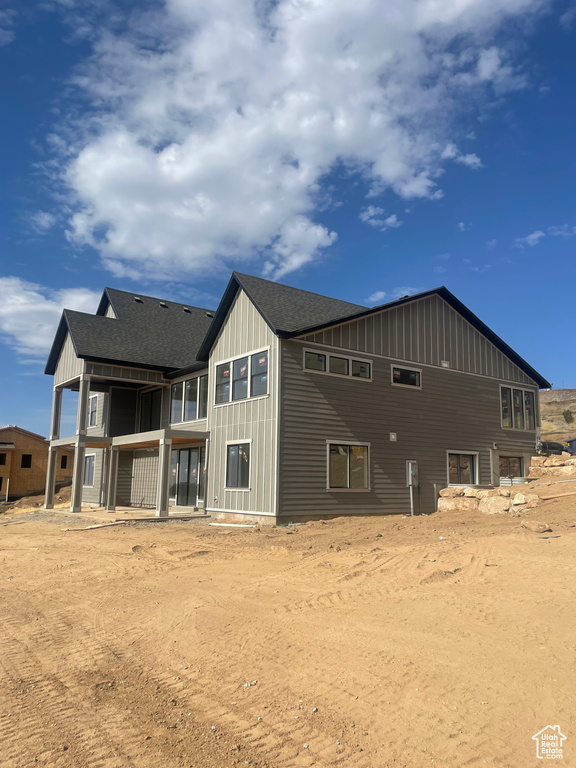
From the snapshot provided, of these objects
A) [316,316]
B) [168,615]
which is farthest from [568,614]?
[316,316]

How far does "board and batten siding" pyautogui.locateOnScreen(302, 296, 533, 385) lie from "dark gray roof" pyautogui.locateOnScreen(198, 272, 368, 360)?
68 centimetres

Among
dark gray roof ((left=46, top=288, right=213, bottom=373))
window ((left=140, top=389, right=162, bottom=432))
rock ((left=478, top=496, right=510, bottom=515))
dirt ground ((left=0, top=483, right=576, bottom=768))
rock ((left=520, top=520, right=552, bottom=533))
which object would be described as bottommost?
dirt ground ((left=0, top=483, right=576, bottom=768))

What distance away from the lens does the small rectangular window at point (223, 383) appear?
19.6 m

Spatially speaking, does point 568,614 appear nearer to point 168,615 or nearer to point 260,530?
point 168,615

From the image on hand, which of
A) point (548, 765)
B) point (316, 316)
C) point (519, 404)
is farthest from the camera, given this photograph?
point (519, 404)

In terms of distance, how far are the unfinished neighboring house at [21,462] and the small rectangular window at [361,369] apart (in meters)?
32.4

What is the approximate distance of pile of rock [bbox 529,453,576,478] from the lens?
19361 millimetres

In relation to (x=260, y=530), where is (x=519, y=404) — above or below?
above

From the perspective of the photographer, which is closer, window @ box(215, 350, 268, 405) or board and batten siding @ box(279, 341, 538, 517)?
board and batten siding @ box(279, 341, 538, 517)

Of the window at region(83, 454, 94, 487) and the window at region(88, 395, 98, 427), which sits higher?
the window at region(88, 395, 98, 427)

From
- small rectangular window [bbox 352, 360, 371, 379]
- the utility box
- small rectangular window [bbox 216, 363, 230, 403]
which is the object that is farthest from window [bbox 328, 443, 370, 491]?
small rectangular window [bbox 216, 363, 230, 403]

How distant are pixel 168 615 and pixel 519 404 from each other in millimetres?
20264

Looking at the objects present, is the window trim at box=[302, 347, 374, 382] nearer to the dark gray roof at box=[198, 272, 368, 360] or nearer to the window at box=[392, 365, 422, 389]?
the dark gray roof at box=[198, 272, 368, 360]

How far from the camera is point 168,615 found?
277 inches
